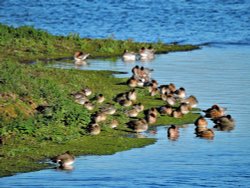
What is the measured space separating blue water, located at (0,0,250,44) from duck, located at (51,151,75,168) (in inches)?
945

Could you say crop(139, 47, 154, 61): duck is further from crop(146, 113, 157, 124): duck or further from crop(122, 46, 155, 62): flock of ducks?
crop(146, 113, 157, 124): duck

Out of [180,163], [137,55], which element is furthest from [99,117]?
[137,55]

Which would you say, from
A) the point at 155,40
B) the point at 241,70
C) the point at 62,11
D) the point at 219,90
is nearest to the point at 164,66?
the point at 241,70

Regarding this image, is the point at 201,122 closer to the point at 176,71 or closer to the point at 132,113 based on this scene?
the point at 132,113

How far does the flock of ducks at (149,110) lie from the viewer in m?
23.0

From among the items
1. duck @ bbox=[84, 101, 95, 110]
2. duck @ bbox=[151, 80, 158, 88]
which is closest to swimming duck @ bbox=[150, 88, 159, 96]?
duck @ bbox=[151, 80, 158, 88]

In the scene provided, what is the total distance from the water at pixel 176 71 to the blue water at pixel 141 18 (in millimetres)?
46

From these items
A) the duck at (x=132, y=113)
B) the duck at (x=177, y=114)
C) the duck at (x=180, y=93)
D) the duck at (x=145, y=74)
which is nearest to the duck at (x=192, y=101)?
the duck at (x=180, y=93)

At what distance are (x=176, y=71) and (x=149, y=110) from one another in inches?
337

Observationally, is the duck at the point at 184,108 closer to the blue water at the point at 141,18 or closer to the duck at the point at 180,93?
the duck at the point at 180,93

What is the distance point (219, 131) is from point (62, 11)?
33.0 metres

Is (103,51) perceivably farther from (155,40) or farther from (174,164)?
(174,164)

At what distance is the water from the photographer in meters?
19.2

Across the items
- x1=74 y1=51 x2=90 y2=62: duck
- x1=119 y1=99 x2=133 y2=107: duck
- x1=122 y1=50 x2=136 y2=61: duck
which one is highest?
x1=122 y1=50 x2=136 y2=61: duck
